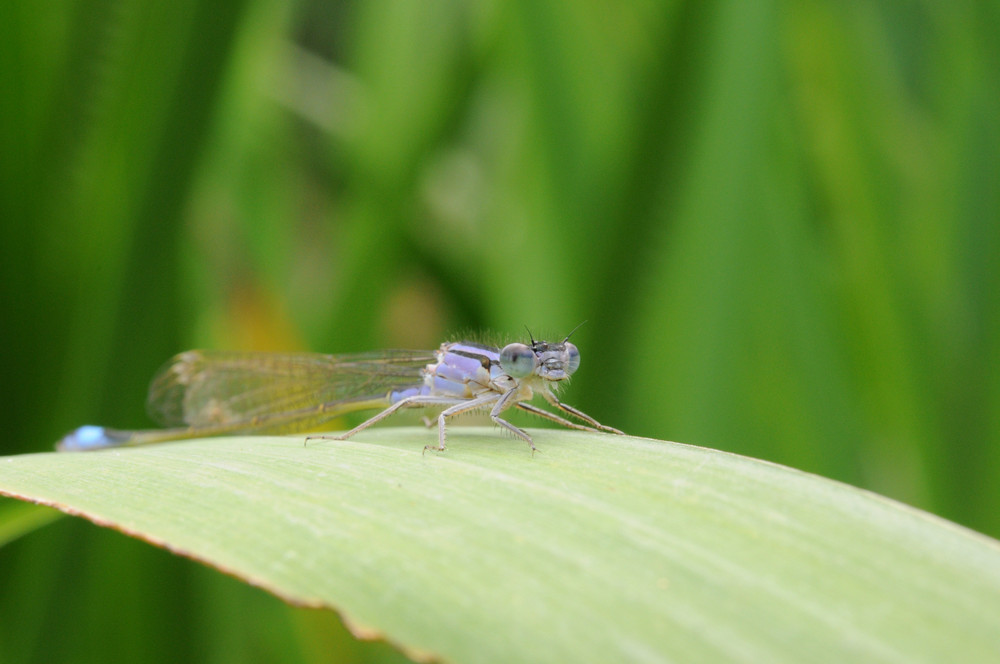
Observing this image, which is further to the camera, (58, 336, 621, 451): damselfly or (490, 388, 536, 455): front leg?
(58, 336, 621, 451): damselfly

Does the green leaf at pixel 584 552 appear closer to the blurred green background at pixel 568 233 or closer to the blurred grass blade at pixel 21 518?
the blurred grass blade at pixel 21 518

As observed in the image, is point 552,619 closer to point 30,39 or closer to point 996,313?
point 30,39

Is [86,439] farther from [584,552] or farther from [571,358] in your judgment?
[584,552]

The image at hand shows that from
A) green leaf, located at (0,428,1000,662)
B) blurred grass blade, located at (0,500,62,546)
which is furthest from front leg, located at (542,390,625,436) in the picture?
blurred grass blade, located at (0,500,62,546)

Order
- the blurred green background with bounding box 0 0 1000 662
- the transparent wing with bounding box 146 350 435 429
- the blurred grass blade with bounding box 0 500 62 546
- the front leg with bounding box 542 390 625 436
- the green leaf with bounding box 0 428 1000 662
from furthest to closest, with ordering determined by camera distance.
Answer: the transparent wing with bounding box 146 350 435 429
the blurred green background with bounding box 0 0 1000 662
the front leg with bounding box 542 390 625 436
the blurred grass blade with bounding box 0 500 62 546
the green leaf with bounding box 0 428 1000 662

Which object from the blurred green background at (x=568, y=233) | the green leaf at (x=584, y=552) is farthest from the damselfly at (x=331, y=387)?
the green leaf at (x=584, y=552)

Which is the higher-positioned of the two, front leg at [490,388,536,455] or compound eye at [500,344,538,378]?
compound eye at [500,344,538,378]

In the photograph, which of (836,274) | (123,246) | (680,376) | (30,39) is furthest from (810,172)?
(30,39)

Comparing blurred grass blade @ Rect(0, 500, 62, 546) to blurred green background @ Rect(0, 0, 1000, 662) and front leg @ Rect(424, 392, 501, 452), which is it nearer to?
blurred green background @ Rect(0, 0, 1000, 662)

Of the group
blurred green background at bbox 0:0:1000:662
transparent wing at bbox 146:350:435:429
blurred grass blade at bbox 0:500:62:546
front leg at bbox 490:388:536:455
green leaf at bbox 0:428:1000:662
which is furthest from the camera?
transparent wing at bbox 146:350:435:429

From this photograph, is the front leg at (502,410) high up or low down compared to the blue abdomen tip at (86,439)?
up
